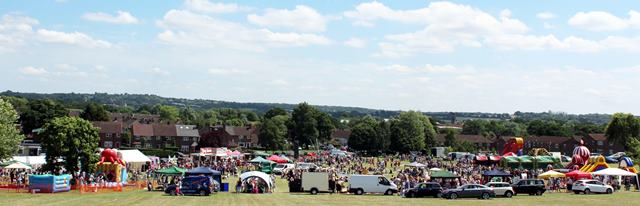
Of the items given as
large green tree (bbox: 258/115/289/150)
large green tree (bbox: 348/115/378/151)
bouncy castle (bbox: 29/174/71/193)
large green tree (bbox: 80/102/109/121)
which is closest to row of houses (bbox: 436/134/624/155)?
large green tree (bbox: 348/115/378/151)

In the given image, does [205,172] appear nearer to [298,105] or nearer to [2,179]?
[2,179]

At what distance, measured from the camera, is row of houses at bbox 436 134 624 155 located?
152 metres

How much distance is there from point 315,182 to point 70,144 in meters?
16.5

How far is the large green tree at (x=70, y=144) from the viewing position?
46.2 m

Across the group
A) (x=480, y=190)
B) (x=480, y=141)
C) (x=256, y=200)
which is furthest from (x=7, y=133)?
(x=480, y=141)

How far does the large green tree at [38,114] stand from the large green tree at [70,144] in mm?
82498

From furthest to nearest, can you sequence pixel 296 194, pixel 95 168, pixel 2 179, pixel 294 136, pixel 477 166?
pixel 294 136, pixel 477 166, pixel 2 179, pixel 95 168, pixel 296 194

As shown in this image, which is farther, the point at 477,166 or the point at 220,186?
the point at 477,166

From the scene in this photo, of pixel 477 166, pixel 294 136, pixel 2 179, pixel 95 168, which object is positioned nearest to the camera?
pixel 95 168

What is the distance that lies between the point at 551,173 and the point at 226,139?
10669 centimetres

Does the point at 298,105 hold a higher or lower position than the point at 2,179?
higher

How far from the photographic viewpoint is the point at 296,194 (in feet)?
141

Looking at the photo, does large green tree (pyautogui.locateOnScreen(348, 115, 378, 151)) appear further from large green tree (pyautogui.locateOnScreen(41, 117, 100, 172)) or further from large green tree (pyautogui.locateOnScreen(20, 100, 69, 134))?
large green tree (pyautogui.locateOnScreen(41, 117, 100, 172))

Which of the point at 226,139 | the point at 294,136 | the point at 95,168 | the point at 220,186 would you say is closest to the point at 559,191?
the point at 220,186
